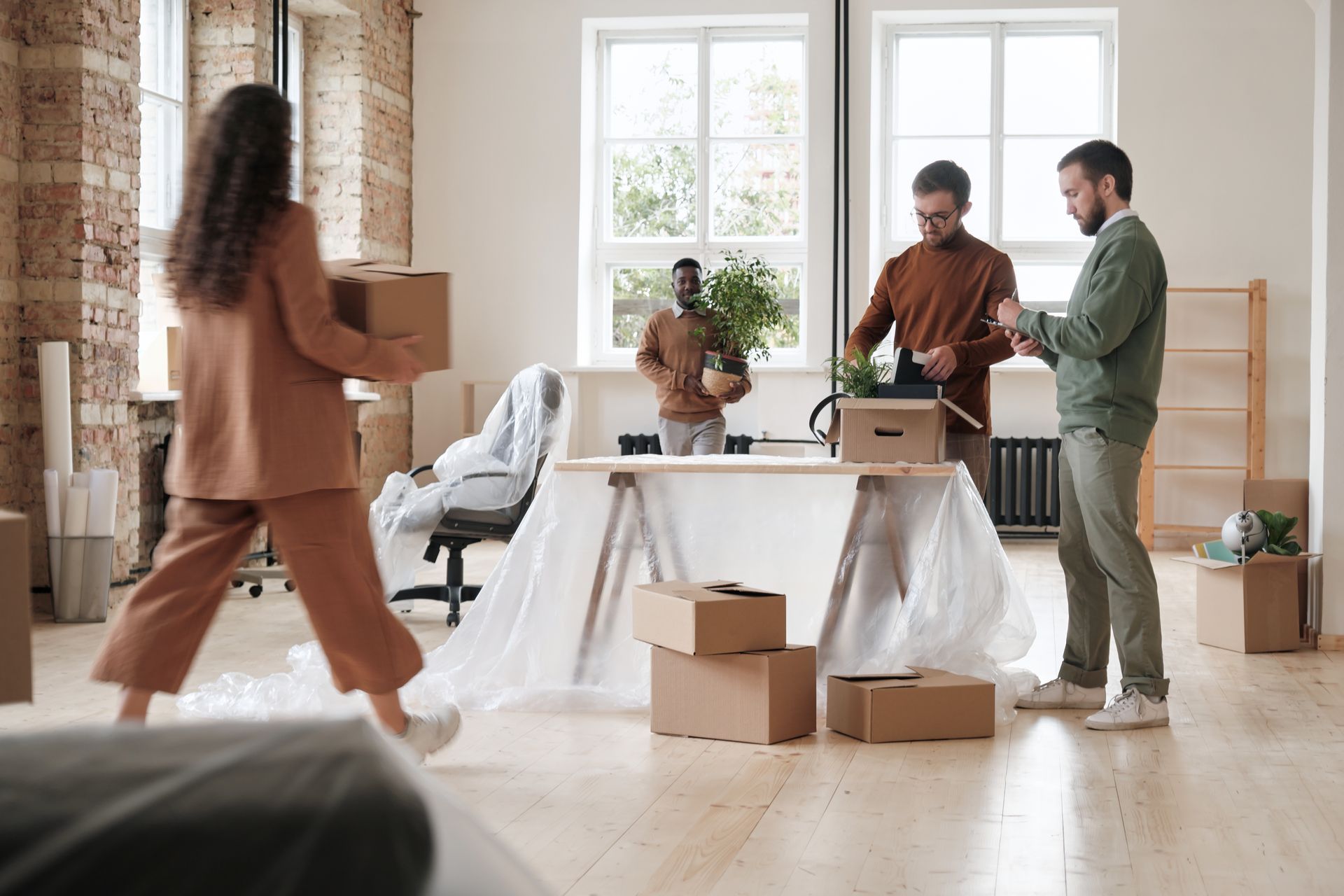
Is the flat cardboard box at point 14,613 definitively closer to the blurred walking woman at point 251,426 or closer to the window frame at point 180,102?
the blurred walking woman at point 251,426

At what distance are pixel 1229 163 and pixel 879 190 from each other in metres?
2.10

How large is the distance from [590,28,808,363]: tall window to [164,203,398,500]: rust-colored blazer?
5877mm

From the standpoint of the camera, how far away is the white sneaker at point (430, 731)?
2.40 meters

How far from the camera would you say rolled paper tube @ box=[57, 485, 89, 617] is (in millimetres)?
4602

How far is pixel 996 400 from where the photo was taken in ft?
25.1

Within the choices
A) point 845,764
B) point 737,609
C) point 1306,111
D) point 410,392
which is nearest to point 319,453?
point 737,609

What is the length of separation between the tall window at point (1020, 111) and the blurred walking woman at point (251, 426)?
625 centimetres

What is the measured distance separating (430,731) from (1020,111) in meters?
6.66

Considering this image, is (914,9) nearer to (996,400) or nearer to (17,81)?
(996,400)

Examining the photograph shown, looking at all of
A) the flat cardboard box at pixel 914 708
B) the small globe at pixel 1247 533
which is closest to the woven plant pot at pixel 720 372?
the flat cardboard box at pixel 914 708

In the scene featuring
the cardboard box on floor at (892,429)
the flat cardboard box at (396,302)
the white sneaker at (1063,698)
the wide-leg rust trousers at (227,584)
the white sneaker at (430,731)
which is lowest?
the white sneaker at (1063,698)

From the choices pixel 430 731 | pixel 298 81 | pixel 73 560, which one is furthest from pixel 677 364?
pixel 298 81

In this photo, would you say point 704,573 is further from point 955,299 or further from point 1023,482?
point 1023,482

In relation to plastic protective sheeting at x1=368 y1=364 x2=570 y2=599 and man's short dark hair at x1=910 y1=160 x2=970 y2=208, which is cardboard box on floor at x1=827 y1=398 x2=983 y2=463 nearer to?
man's short dark hair at x1=910 y1=160 x2=970 y2=208
